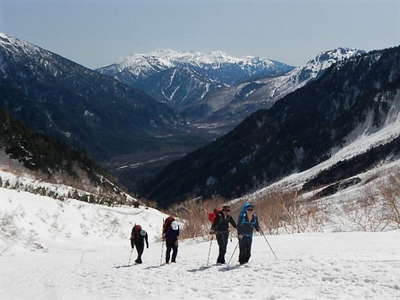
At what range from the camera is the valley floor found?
47.5 feet

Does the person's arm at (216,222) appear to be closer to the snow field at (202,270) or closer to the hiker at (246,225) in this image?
the hiker at (246,225)

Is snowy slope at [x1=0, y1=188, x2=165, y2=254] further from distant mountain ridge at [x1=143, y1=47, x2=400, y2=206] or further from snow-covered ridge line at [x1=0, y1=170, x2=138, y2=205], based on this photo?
distant mountain ridge at [x1=143, y1=47, x2=400, y2=206]

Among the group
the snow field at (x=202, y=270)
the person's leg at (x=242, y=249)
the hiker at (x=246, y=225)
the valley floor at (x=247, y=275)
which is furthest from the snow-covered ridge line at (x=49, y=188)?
the hiker at (x=246, y=225)

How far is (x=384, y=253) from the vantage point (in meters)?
17.8

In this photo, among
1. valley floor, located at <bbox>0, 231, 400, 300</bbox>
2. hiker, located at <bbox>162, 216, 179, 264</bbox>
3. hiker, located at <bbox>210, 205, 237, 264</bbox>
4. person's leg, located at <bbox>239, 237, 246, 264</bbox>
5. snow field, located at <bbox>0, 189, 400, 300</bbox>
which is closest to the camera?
valley floor, located at <bbox>0, 231, 400, 300</bbox>

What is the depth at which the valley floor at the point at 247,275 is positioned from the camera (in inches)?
571

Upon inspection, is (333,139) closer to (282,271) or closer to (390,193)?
(390,193)

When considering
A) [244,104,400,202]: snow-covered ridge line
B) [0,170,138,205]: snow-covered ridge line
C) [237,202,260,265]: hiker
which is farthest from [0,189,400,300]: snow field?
[244,104,400,202]: snow-covered ridge line

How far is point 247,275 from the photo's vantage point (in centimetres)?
1692

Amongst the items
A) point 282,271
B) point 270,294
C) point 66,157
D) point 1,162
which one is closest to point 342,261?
point 282,271

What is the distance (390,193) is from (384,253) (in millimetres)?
15027

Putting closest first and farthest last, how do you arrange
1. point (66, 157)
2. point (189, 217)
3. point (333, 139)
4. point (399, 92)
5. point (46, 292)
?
point (46, 292) → point (189, 217) → point (66, 157) → point (399, 92) → point (333, 139)

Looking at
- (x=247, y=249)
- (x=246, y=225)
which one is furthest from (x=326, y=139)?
(x=246, y=225)

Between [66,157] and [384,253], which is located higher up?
[66,157]
